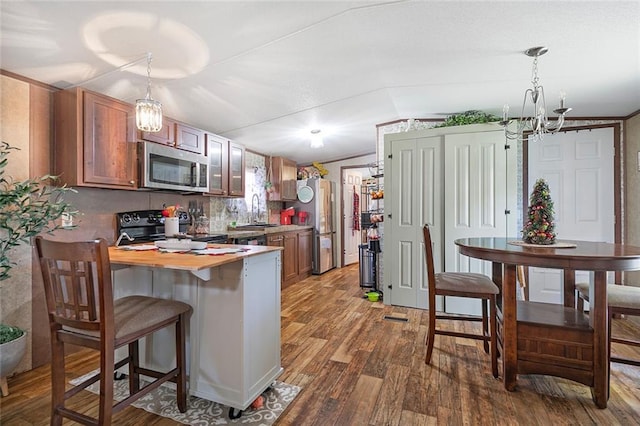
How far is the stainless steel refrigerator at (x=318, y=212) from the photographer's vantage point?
5293 mm

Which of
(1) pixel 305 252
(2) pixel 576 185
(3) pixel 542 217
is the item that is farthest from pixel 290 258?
(2) pixel 576 185

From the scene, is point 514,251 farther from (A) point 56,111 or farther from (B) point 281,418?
(A) point 56,111

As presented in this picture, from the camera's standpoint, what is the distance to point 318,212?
5.29 metres

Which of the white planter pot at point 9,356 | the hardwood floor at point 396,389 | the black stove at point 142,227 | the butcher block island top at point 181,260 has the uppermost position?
the black stove at point 142,227

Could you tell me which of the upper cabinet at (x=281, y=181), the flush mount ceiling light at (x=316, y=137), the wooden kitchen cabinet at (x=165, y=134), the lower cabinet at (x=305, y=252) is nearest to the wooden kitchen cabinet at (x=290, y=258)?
the lower cabinet at (x=305, y=252)

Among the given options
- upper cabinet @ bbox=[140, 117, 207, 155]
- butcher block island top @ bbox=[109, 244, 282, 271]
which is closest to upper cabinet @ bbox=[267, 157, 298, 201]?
upper cabinet @ bbox=[140, 117, 207, 155]

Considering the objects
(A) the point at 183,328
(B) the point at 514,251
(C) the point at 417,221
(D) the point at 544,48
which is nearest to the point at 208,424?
(A) the point at 183,328

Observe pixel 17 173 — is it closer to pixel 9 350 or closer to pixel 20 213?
pixel 20 213

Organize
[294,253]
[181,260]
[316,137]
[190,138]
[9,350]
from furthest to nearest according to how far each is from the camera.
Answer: [294,253]
[316,137]
[190,138]
[9,350]
[181,260]

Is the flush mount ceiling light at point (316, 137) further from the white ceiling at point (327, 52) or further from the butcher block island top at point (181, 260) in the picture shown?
the butcher block island top at point (181, 260)

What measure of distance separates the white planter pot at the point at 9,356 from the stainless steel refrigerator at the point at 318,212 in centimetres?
387

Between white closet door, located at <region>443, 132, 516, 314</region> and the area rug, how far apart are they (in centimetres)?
225

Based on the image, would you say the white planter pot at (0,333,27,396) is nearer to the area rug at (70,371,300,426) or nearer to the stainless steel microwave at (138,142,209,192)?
the area rug at (70,371,300,426)

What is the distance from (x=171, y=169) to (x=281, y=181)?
2330 millimetres
